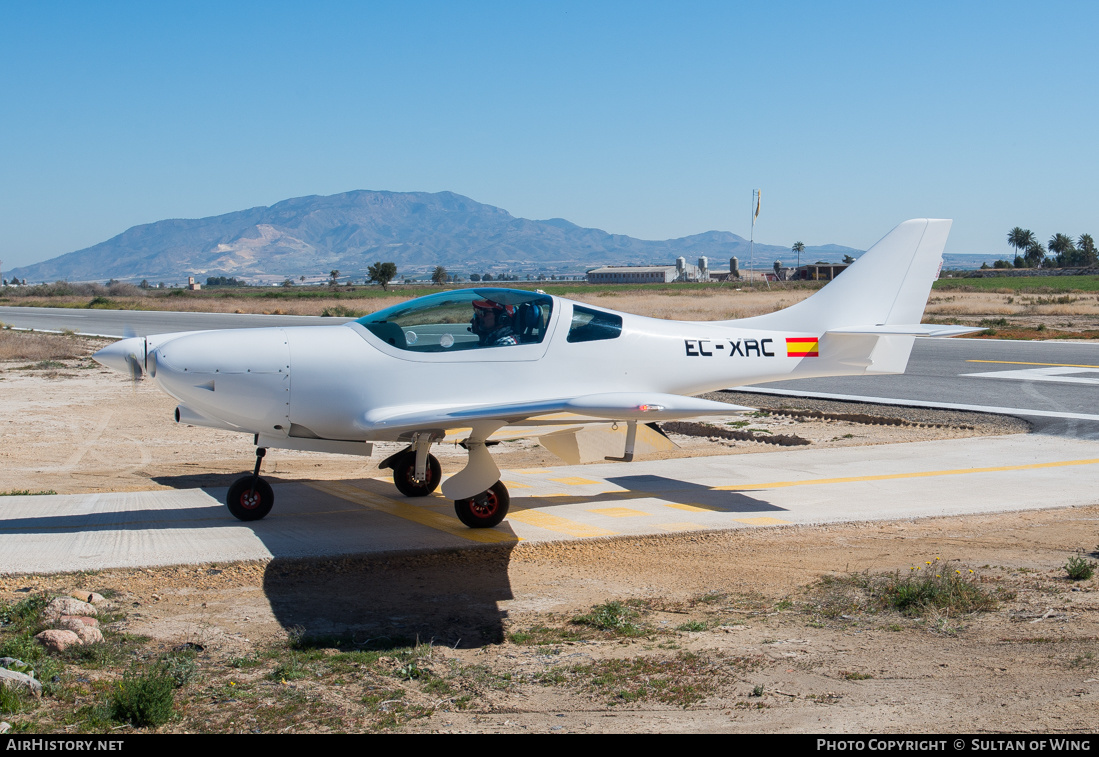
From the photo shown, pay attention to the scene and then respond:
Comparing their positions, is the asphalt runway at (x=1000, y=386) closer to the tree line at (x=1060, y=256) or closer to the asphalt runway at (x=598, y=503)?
the asphalt runway at (x=598, y=503)

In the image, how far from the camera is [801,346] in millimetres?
10352

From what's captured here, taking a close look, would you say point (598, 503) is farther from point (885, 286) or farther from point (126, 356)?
point (126, 356)

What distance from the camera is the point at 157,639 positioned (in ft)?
20.0

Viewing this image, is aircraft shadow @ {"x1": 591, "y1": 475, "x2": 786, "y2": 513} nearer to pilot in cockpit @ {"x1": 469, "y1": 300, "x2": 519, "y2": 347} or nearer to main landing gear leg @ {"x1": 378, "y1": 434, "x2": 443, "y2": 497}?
main landing gear leg @ {"x1": 378, "y1": 434, "x2": 443, "y2": 497}

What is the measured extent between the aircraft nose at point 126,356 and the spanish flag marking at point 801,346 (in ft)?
22.7

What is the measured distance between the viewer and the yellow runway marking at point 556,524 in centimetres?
877

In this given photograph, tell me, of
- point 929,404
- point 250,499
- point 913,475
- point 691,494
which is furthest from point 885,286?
point 250,499

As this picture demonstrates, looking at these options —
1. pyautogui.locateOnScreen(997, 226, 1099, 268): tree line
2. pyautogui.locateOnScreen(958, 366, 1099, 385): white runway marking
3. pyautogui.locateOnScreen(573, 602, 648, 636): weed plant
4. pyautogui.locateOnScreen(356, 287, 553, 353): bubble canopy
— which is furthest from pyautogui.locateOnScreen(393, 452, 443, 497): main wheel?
pyautogui.locateOnScreen(997, 226, 1099, 268): tree line

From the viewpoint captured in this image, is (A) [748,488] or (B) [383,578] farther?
(A) [748,488]

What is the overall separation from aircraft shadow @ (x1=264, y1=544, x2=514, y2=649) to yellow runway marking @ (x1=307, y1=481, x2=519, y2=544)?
1.25 feet

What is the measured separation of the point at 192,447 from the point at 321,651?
9.80 meters

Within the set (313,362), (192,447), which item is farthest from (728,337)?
(192,447)

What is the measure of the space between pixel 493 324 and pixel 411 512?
2.42 metres

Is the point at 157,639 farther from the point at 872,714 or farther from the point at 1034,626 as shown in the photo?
the point at 1034,626
